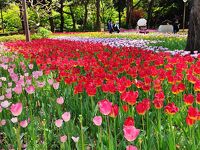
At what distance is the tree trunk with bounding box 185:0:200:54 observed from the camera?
9.55m

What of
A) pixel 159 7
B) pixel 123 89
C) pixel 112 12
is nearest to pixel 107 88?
pixel 123 89

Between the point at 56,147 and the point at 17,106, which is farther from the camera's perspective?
the point at 56,147

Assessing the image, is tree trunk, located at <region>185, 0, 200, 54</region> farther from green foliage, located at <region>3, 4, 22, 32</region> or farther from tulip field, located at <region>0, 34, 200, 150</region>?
green foliage, located at <region>3, 4, 22, 32</region>

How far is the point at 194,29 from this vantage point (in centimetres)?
971

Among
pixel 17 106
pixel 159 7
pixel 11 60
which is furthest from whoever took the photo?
pixel 159 7

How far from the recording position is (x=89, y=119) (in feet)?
11.6

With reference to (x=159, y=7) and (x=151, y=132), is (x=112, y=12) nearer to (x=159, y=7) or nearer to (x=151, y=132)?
(x=159, y=7)

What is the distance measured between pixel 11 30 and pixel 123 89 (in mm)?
47334

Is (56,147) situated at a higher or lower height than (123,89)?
lower

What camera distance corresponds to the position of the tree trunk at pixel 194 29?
9547mm

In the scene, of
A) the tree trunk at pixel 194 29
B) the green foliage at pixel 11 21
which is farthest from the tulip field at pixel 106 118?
the green foliage at pixel 11 21

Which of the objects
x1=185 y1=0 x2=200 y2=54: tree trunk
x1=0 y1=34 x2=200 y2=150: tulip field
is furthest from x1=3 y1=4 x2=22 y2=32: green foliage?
x1=0 y1=34 x2=200 y2=150: tulip field

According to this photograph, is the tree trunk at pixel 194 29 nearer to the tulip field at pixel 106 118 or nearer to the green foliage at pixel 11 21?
the tulip field at pixel 106 118

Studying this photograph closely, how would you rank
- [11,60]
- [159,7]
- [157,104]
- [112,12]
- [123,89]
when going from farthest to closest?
[112,12]
[159,7]
[11,60]
[123,89]
[157,104]
